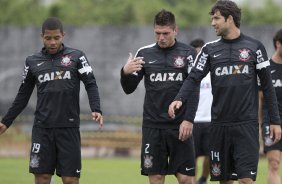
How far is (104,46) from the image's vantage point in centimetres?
2655

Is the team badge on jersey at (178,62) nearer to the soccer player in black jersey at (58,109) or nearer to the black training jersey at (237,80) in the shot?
the black training jersey at (237,80)

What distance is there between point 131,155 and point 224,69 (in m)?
16.4

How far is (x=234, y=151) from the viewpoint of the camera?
1036 cm

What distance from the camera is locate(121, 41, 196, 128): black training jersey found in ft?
35.9

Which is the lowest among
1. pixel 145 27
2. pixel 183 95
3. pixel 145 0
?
pixel 183 95

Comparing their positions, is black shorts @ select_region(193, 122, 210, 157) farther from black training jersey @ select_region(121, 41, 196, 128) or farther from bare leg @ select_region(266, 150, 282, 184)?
black training jersey @ select_region(121, 41, 196, 128)

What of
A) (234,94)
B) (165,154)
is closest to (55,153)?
(165,154)

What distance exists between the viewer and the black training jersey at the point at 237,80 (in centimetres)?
1031

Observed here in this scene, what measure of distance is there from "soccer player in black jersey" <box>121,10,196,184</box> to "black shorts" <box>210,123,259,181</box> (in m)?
0.60

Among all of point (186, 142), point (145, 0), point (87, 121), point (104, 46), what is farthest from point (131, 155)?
point (145, 0)

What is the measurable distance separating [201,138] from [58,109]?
4994 mm

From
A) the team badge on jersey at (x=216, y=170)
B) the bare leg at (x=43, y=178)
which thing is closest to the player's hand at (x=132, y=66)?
the team badge on jersey at (x=216, y=170)

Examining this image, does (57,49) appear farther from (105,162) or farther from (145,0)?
(145,0)

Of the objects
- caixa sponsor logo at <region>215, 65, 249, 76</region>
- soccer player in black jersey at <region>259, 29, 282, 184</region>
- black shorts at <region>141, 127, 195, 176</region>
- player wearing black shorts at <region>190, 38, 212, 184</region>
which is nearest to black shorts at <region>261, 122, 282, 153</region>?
soccer player in black jersey at <region>259, 29, 282, 184</region>
